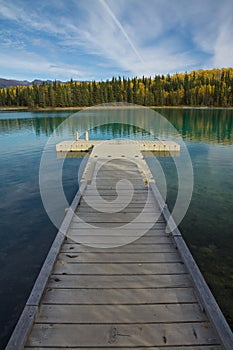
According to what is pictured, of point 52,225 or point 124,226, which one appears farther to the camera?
point 52,225

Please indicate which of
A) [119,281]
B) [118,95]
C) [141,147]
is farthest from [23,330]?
[118,95]

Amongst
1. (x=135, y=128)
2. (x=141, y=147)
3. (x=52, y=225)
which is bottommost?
(x=52, y=225)

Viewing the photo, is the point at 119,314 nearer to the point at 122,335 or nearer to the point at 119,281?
the point at 122,335

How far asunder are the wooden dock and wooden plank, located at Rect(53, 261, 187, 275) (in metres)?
0.01

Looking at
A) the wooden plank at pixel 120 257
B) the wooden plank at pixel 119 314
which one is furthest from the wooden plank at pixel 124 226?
the wooden plank at pixel 119 314

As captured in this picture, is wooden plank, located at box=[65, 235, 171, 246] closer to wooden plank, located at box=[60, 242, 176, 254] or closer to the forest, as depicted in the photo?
wooden plank, located at box=[60, 242, 176, 254]

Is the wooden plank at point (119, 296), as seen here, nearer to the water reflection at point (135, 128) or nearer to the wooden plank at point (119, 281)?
the wooden plank at point (119, 281)

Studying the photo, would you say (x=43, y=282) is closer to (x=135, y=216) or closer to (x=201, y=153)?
(x=135, y=216)

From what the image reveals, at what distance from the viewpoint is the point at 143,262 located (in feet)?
11.2

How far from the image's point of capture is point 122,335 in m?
2.26

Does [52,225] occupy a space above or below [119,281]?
below

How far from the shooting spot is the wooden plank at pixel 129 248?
367 cm

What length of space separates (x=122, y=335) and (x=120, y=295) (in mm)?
515

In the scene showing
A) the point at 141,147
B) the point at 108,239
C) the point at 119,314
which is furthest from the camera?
the point at 141,147
